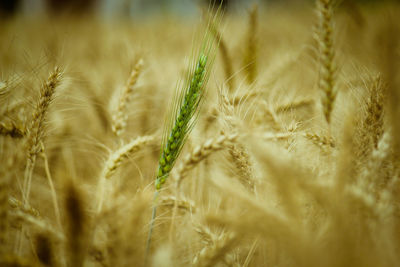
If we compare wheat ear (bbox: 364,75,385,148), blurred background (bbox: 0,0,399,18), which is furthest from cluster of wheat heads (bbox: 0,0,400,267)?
blurred background (bbox: 0,0,399,18)

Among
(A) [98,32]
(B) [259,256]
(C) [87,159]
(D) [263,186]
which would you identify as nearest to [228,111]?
(D) [263,186]

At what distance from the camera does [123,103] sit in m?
0.87

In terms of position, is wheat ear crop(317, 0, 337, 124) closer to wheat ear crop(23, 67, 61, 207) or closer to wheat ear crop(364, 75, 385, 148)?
wheat ear crop(364, 75, 385, 148)

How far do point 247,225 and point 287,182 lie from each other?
0.30 ft

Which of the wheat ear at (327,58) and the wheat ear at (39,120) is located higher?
the wheat ear at (327,58)

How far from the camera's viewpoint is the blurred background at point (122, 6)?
1.70 metres

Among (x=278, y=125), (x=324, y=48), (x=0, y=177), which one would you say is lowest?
(x=0, y=177)

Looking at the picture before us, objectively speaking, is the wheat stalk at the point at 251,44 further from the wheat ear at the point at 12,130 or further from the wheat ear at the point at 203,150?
the wheat ear at the point at 12,130

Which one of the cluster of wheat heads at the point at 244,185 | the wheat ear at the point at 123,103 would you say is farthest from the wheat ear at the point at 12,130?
the wheat ear at the point at 123,103

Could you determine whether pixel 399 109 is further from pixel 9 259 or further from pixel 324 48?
pixel 9 259

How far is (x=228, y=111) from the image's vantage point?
64cm

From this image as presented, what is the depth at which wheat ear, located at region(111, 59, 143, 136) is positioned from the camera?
84 cm

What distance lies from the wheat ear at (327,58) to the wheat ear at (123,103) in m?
0.63

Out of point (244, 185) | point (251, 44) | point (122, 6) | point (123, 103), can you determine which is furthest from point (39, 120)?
point (122, 6)
